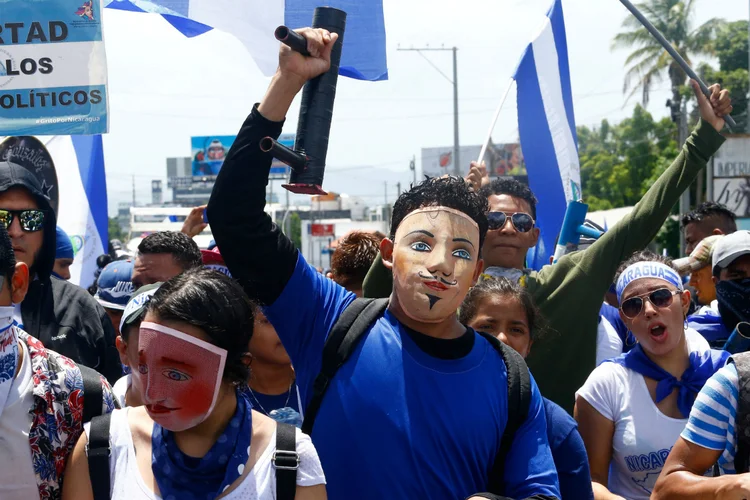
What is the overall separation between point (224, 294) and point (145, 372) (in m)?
0.28

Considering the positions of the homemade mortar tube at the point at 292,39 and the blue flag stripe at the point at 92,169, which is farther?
the blue flag stripe at the point at 92,169

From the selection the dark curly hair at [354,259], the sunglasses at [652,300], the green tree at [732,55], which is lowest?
the sunglasses at [652,300]

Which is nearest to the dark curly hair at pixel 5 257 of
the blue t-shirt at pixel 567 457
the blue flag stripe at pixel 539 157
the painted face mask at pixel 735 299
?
the blue t-shirt at pixel 567 457

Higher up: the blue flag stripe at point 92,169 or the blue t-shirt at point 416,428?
the blue flag stripe at point 92,169

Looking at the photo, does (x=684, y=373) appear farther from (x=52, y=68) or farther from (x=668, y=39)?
(x=668, y=39)

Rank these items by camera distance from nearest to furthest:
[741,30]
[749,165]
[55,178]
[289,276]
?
[289,276] → [55,178] → [749,165] → [741,30]

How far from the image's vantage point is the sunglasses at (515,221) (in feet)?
13.3

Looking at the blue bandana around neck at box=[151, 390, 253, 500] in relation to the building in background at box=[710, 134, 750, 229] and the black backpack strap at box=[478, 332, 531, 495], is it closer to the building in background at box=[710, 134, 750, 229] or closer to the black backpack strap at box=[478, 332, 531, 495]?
the black backpack strap at box=[478, 332, 531, 495]

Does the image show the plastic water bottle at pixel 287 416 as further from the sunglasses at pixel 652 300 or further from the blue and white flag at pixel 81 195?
the blue and white flag at pixel 81 195

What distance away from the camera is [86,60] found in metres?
4.14

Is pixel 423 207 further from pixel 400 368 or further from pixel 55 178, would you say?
pixel 55 178

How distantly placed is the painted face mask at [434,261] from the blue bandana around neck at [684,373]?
1.09 m

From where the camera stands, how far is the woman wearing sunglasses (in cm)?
319

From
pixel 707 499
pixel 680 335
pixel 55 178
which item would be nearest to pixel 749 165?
pixel 55 178
